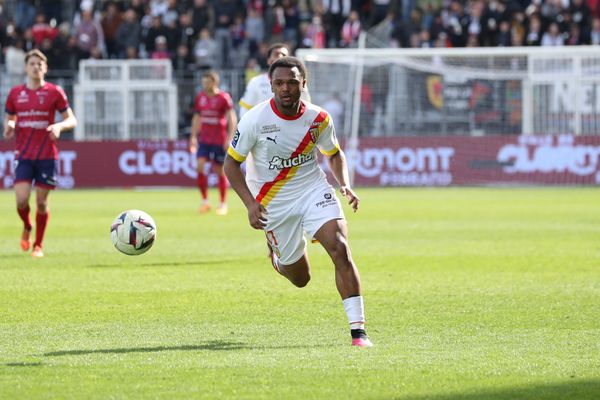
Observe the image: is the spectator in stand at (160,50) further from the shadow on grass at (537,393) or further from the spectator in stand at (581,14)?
the shadow on grass at (537,393)

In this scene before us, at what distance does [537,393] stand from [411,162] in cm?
2514

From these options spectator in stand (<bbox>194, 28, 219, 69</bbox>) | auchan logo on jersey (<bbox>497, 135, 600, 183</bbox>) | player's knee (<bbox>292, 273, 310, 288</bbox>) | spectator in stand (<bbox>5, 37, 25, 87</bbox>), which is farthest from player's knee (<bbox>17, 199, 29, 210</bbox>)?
spectator in stand (<bbox>194, 28, 219, 69</bbox>)

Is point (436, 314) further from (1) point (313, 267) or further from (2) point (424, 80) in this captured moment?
(2) point (424, 80)

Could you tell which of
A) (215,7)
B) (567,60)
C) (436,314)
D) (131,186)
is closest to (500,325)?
(436,314)

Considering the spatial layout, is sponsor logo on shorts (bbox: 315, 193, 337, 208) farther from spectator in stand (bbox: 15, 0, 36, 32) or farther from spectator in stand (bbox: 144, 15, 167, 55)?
spectator in stand (bbox: 15, 0, 36, 32)

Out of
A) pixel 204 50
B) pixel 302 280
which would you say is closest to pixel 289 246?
pixel 302 280

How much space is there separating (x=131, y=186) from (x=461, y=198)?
32.7 ft

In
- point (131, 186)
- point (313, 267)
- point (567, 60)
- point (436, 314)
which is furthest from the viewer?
point (131, 186)

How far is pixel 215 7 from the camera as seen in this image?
116 ft

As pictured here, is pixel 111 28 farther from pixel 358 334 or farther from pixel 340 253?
pixel 358 334

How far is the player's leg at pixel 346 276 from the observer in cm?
866

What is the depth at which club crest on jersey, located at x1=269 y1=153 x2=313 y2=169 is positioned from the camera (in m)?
9.31

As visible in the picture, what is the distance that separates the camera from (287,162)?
9328mm

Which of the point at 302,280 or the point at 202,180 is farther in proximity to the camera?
the point at 202,180
